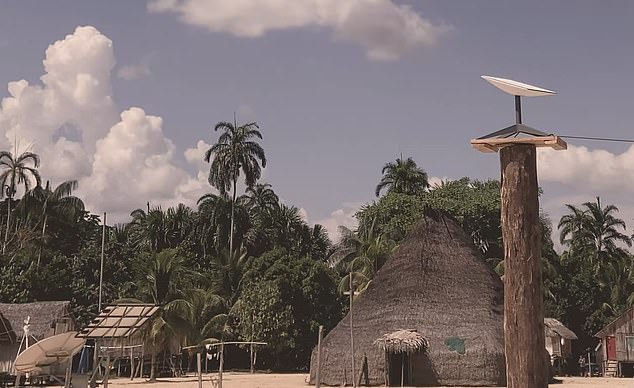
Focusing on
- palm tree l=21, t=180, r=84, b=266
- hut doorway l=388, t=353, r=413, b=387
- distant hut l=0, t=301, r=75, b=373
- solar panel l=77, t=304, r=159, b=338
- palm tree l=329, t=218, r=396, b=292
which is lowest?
hut doorway l=388, t=353, r=413, b=387

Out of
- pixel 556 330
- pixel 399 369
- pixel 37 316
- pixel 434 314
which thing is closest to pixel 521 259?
pixel 399 369

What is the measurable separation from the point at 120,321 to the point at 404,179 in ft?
151

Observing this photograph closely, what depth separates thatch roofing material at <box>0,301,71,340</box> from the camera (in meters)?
41.0

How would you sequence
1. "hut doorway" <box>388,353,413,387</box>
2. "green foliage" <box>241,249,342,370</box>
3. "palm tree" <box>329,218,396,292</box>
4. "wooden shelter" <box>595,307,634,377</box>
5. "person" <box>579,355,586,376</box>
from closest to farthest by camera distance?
1. "hut doorway" <box>388,353,413,387</box>
2. "wooden shelter" <box>595,307,634,377</box>
3. "green foliage" <box>241,249,342,370</box>
4. "palm tree" <box>329,218,396,292</box>
5. "person" <box>579,355,586,376</box>

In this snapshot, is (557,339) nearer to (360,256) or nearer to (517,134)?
(360,256)

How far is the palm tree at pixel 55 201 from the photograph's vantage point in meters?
57.8

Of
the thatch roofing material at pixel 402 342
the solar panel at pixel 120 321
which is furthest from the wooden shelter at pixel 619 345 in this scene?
the solar panel at pixel 120 321

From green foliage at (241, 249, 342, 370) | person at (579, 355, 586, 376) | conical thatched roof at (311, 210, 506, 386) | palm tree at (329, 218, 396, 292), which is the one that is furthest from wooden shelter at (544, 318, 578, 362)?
conical thatched roof at (311, 210, 506, 386)

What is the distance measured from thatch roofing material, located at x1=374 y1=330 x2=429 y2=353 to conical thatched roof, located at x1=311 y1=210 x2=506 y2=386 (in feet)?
1.35

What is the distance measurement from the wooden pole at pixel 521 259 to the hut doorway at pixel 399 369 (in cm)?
2449

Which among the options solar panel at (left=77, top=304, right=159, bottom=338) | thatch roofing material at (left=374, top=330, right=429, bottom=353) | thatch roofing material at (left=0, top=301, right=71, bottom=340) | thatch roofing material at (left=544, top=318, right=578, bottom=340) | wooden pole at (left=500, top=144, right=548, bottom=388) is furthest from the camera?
thatch roofing material at (left=544, top=318, right=578, bottom=340)

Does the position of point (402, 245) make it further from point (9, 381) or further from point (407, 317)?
point (9, 381)

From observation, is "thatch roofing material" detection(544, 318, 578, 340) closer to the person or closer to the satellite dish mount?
the person

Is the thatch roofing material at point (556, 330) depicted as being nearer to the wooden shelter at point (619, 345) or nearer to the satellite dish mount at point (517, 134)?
the wooden shelter at point (619, 345)
